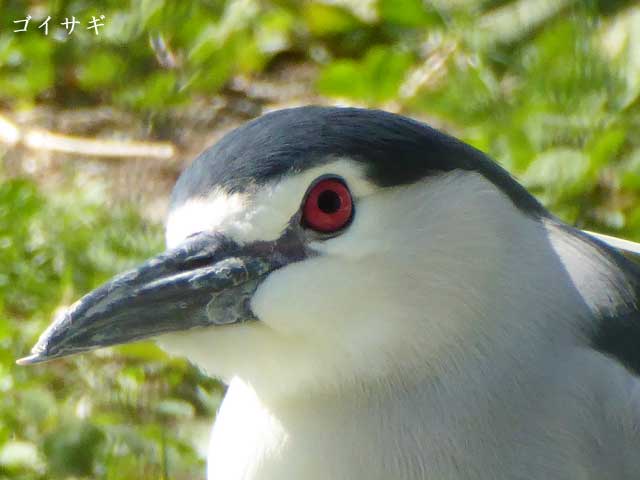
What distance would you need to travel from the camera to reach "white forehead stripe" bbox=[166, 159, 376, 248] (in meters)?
2.27

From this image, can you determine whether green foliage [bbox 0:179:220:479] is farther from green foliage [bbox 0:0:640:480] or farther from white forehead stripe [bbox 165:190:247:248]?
white forehead stripe [bbox 165:190:247:248]

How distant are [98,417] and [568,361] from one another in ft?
5.00

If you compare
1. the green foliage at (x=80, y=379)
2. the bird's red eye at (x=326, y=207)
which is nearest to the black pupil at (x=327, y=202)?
the bird's red eye at (x=326, y=207)

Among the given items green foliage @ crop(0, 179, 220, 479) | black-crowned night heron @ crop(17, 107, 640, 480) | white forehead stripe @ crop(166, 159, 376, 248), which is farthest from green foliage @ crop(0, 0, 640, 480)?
white forehead stripe @ crop(166, 159, 376, 248)

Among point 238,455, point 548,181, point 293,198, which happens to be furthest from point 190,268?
point 548,181

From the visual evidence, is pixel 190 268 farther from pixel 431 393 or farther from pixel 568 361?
pixel 568 361

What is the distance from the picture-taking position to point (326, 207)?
7.48ft

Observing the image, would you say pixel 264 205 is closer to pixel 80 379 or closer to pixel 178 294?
pixel 178 294

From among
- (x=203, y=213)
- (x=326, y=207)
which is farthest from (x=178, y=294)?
(x=326, y=207)

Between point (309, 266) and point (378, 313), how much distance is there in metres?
0.16

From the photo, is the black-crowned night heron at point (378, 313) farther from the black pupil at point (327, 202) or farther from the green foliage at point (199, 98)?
the green foliage at point (199, 98)

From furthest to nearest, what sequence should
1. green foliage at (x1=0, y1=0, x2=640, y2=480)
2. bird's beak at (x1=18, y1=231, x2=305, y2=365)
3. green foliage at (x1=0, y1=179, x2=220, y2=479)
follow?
green foliage at (x1=0, y1=0, x2=640, y2=480) < green foliage at (x1=0, y1=179, x2=220, y2=479) < bird's beak at (x1=18, y1=231, x2=305, y2=365)

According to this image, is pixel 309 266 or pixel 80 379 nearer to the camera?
pixel 309 266

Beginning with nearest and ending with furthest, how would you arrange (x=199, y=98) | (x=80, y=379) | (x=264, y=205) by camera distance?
(x=264, y=205), (x=80, y=379), (x=199, y=98)
